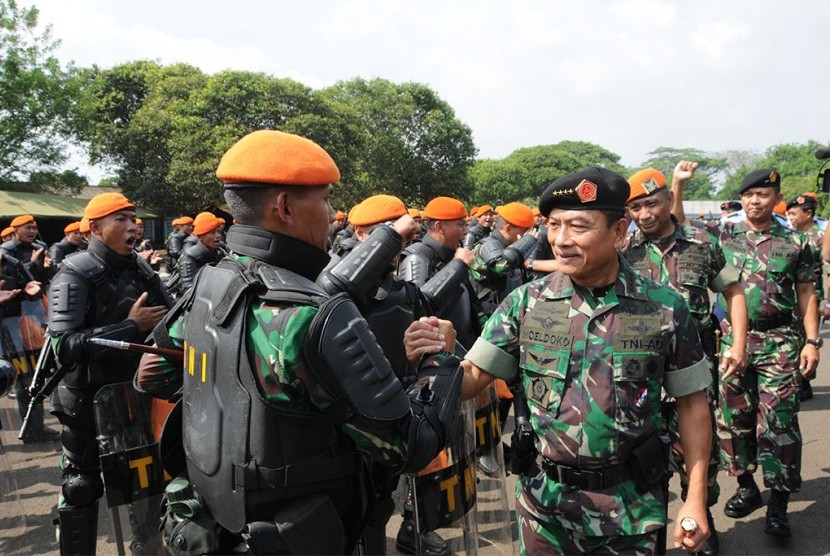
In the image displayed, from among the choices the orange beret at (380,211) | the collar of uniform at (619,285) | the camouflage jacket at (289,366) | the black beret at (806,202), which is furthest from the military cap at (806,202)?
the camouflage jacket at (289,366)

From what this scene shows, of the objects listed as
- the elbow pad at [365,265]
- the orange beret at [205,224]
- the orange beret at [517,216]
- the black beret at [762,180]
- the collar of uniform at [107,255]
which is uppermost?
the orange beret at [205,224]

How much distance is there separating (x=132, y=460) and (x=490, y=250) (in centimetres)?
369

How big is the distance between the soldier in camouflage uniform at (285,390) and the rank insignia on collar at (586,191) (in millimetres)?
785

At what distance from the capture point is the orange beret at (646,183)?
3861 millimetres

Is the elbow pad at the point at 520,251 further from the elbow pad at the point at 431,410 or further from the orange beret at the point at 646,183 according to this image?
the elbow pad at the point at 431,410

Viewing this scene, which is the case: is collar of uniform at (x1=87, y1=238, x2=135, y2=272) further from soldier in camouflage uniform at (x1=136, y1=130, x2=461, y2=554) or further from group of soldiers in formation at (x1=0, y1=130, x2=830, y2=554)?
soldier in camouflage uniform at (x1=136, y1=130, x2=461, y2=554)

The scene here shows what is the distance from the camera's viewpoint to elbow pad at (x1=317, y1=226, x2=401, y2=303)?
295 centimetres

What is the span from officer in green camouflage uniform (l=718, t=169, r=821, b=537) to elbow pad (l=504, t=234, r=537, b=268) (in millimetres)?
1804

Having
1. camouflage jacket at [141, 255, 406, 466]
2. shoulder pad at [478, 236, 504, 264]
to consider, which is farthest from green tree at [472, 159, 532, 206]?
camouflage jacket at [141, 255, 406, 466]

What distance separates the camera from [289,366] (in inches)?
67.2

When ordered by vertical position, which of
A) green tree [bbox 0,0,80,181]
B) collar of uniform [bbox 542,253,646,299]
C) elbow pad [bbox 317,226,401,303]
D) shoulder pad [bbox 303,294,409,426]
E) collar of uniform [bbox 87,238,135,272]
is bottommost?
shoulder pad [bbox 303,294,409,426]

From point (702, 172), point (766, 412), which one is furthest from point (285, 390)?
point (702, 172)

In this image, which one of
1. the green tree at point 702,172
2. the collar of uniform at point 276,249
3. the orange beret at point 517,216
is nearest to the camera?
the collar of uniform at point 276,249

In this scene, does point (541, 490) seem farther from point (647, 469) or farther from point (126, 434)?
point (126, 434)
